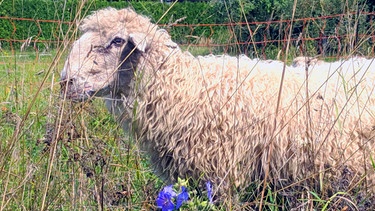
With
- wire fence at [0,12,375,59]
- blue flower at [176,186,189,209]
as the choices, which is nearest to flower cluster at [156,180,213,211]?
blue flower at [176,186,189,209]

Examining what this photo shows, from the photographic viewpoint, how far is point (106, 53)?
3.15 metres

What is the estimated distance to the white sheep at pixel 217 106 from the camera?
2.82 meters

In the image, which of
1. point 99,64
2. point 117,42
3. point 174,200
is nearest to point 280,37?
point 117,42

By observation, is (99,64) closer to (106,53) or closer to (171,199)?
(106,53)

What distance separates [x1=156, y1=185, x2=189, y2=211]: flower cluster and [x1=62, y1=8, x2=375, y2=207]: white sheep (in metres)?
0.78

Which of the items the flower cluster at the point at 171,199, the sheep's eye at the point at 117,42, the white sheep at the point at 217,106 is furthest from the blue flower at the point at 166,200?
the sheep's eye at the point at 117,42

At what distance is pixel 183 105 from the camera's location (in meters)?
3.12

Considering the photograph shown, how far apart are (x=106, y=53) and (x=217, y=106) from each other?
0.70 metres

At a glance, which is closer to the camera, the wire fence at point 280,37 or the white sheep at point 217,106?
the wire fence at point 280,37

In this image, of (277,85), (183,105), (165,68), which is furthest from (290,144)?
(165,68)

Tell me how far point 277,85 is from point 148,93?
0.73m

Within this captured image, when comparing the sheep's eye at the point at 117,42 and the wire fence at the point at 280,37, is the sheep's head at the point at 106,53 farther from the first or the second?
the wire fence at the point at 280,37

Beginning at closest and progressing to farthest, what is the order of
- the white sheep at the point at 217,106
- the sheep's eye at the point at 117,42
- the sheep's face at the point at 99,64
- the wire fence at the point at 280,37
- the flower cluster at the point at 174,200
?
the flower cluster at the point at 174,200 < the wire fence at the point at 280,37 < the white sheep at the point at 217,106 < the sheep's face at the point at 99,64 < the sheep's eye at the point at 117,42

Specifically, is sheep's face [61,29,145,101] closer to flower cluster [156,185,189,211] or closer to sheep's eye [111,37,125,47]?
sheep's eye [111,37,125,47]
